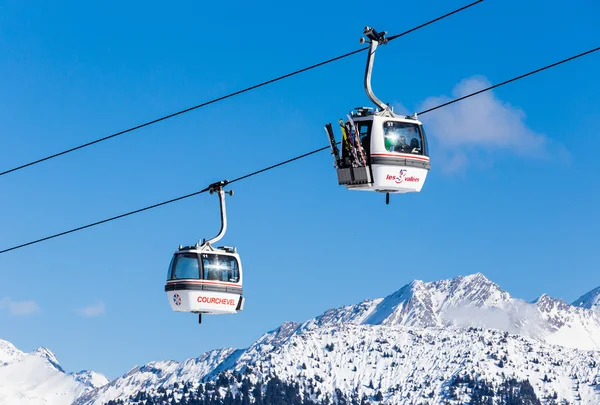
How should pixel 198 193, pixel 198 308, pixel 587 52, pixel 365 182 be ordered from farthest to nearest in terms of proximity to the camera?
1. pixel 198 308
2. pixel 198 193
3. pixel 365 182
4. pixel 587 52

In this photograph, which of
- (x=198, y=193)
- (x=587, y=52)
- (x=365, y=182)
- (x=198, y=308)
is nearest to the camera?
(x=587, y=52)

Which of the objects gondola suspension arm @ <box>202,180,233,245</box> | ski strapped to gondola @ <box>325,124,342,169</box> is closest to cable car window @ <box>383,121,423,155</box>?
ski strapped to gondola @ <box>325,124,342,169</box>

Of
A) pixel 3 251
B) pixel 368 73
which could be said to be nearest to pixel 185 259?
pixel 3 251

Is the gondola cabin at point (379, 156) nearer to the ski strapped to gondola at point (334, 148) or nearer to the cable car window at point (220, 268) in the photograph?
the ski strapped to gondola at point (334, 148)

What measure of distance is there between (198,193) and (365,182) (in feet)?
25.3

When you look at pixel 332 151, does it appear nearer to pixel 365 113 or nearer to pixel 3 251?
pixel 365 113

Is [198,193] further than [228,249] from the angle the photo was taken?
No

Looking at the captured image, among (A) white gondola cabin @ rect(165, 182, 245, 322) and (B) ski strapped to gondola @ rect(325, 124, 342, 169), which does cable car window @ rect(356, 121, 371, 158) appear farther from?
(A) white gondola cabin @ rect(165, 182, 245, 322)

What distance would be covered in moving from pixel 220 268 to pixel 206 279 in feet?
2.42

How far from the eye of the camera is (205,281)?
50.2 metres

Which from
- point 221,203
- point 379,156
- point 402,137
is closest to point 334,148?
point 379,156

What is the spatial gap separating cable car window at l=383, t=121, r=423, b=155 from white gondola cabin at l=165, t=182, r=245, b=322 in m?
9.87

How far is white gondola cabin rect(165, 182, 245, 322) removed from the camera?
49906mm

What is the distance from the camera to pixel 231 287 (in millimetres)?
50562
